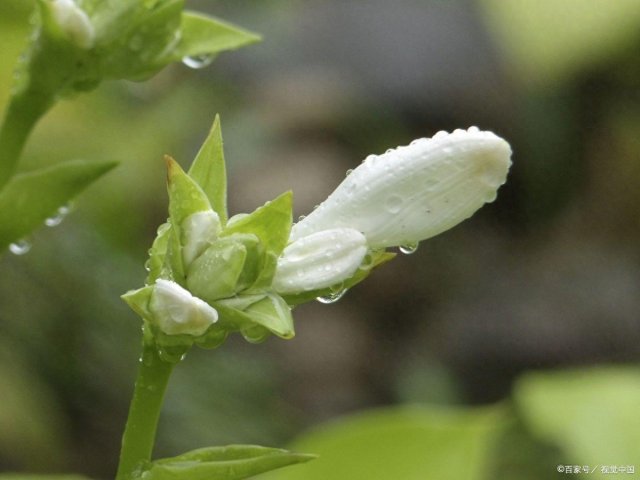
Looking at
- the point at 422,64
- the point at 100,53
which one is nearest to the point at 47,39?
the point at 100,53

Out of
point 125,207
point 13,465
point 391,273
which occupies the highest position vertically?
point 391,273

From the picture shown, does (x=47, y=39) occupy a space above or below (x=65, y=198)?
above

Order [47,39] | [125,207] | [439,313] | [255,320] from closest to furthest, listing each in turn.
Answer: [255,320] < [47,39] < [125,207] < [439,313]

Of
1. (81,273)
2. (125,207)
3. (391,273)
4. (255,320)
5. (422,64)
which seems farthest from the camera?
(422,64)

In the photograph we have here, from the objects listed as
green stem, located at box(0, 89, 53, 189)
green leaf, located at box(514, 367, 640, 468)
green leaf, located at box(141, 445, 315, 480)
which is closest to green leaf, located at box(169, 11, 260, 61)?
green stem, located at box(0, 89, 53, 189)

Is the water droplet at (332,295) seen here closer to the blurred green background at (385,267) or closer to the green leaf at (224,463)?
the green leaf at (224,463)

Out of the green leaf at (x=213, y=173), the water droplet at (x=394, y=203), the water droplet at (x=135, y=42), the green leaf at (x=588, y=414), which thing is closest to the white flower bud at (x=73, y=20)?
the water droplet at (x=135, y=42)

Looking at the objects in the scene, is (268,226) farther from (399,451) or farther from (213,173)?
(399,451)

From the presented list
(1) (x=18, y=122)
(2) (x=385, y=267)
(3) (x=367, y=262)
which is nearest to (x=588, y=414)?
(3) (x=367, y=262)

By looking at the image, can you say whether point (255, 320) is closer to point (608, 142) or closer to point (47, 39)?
point (47, 39)
